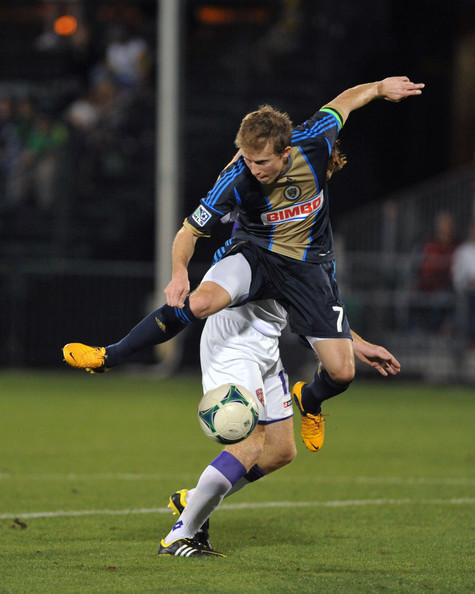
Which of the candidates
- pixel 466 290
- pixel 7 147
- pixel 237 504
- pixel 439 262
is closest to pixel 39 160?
pixel 7 147

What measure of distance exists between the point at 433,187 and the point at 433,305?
277 cm

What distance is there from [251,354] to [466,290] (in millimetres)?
11316

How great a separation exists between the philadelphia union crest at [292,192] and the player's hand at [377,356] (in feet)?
3.19

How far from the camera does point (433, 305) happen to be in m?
17.4

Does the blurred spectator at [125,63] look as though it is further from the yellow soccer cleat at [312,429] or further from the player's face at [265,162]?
the player's face at [265,162]

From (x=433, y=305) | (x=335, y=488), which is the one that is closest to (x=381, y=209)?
(x=433, y=305)

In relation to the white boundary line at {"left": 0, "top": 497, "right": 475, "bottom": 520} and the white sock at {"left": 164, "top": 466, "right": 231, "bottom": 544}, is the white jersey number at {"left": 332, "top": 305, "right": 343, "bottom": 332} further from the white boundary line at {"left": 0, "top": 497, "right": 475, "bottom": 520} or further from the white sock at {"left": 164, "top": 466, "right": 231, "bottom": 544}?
the white boundary line at {"left": 0, "top": 497, "right": 475, "bottom": 520}

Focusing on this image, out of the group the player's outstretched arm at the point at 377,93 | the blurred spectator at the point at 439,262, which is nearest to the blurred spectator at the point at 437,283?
the blurred spectator at the point at 439,262

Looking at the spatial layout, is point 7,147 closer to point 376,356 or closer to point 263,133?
point 376,356

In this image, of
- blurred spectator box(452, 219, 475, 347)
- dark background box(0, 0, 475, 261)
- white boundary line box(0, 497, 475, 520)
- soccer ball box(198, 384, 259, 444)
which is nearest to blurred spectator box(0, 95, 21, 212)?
A: dark background box(0, 0, 475, 261)

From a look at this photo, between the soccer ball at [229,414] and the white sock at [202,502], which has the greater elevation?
the soccer ball at [229,414]

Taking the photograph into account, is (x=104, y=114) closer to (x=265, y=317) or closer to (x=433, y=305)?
(x=433, y=305)

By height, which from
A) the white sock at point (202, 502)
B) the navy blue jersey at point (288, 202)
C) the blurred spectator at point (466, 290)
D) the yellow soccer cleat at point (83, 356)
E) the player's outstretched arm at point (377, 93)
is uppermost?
the player's outstretched arm at point (377, 93)

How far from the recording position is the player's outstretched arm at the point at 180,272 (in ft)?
19.3
